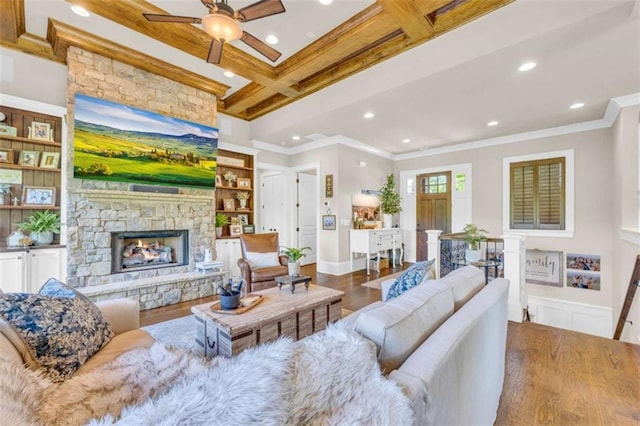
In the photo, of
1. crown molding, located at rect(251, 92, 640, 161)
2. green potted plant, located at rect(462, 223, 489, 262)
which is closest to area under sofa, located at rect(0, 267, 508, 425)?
green potted plant, located at rect(462, 223, 489, 262)

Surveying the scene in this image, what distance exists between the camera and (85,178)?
11.2 feet

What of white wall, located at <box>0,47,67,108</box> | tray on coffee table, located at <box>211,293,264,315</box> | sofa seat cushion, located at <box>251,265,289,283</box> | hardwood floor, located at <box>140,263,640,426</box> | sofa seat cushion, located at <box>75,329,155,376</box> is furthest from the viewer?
sofa seat cushion, located at <box>251,265,289,283</box>

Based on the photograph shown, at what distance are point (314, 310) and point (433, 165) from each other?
5.28 m

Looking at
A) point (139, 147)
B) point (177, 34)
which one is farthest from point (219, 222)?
point (177, 34)

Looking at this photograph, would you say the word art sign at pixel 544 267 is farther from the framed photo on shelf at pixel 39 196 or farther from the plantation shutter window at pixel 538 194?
the framed photo on shelf at pixel 39 196

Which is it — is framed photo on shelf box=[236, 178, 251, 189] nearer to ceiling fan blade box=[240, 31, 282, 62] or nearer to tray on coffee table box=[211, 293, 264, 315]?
ceiling fan blade box=[240, 31, 282, 62]

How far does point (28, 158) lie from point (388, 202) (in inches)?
241

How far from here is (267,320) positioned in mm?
2072

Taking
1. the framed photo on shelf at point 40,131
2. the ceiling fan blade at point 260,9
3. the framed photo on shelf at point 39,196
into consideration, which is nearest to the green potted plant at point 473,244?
the ceiling fan blade at point 260,9

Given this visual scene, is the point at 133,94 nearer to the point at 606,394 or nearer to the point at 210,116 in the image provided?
the point at 210,116

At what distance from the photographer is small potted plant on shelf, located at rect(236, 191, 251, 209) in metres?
5.49

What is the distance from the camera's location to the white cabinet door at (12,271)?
2.99 meters

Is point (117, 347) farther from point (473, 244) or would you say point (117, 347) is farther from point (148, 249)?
point (473, 244)

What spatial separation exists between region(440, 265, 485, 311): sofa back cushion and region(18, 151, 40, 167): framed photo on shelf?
15.3 feet
